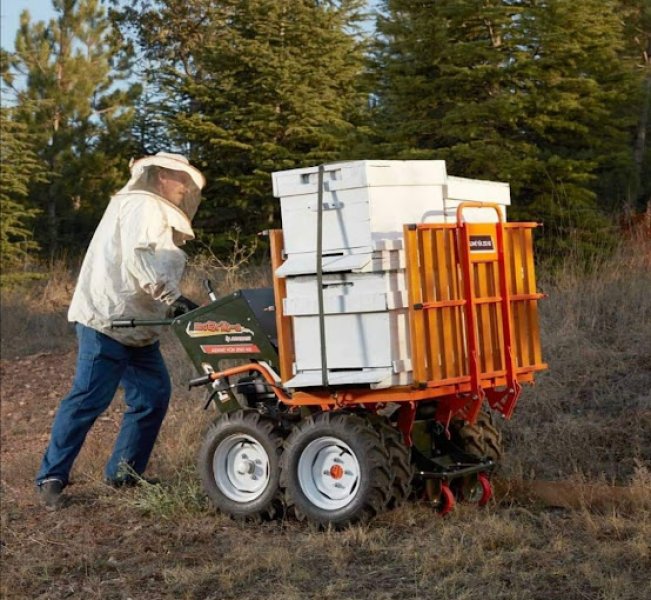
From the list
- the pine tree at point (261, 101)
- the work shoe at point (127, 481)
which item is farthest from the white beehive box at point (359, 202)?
the pine tree at point (261, 101)

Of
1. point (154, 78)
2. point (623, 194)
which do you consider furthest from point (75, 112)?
point (623, 194)

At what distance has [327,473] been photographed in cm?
615

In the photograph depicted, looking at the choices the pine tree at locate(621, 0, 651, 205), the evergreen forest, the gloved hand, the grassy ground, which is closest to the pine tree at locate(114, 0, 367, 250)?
the evergreen forest

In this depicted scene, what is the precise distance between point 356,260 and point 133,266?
1.85 metres

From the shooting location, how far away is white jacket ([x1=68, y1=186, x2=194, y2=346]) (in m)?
6.90

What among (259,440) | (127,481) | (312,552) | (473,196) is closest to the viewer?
(312,552)

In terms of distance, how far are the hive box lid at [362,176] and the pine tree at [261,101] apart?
13152 mm

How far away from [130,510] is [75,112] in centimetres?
2092

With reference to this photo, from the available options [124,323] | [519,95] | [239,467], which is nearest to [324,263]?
[239,467]

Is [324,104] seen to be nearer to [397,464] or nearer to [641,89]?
[641,89]

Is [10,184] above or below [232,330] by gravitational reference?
above

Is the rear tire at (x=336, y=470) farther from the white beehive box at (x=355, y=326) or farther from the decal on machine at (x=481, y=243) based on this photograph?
the decal on machine at (x=481, y=243)

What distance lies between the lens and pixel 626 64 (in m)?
14.9

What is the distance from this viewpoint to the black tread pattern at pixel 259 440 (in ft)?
20.7
